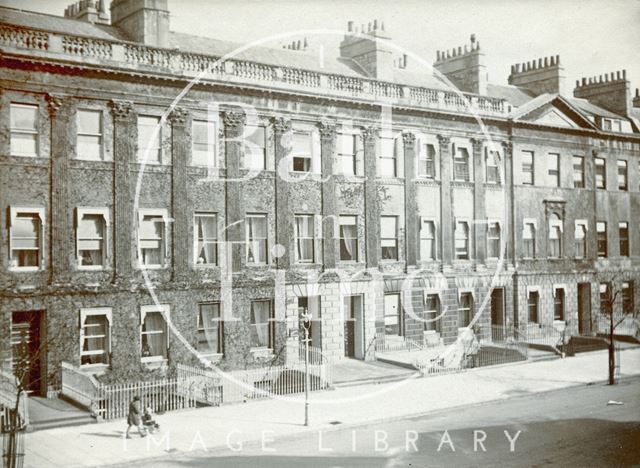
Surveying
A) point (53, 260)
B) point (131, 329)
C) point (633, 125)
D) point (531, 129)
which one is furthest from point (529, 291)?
point (53, 260)

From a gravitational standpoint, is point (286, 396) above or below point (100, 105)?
below

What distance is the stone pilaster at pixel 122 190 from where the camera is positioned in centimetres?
2283

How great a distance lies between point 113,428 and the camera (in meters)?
19.2

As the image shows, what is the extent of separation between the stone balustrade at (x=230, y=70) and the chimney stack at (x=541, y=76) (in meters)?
7.51

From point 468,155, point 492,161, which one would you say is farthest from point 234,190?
point 492,161

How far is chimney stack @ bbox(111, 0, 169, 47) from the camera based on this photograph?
2442 centimetres

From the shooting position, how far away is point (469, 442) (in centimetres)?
1797

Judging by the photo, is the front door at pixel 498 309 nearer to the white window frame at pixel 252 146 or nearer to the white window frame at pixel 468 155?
the white window frame at pixel 468 155

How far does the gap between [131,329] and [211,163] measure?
655 cm

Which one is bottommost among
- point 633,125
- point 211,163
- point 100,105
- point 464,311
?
point 464,311

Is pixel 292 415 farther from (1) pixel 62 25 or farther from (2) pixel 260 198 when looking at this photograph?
(1) pixel 62 25

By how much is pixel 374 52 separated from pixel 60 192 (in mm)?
15906

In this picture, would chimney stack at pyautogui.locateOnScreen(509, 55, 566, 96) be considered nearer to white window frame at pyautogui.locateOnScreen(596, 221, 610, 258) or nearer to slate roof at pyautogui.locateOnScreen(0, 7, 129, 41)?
white window frame at pyautogui.locateOnScreen(596, 221, 610, 258)

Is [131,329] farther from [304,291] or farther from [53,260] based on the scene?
[304,291]
